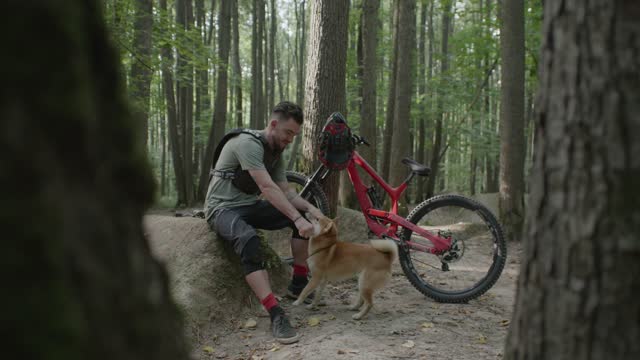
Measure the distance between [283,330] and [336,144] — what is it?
6.50 ft

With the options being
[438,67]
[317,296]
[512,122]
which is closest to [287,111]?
[317,296]

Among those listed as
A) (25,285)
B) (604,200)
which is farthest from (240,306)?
(25,285)

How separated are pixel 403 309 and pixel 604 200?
3365 mm

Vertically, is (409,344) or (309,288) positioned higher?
(309,288)

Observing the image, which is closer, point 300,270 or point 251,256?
point 251,256

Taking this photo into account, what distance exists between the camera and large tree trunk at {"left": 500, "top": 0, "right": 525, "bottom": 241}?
8.48 metres

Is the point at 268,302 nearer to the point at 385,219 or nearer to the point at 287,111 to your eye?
the point at 385,219

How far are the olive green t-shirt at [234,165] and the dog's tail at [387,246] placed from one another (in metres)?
1.26

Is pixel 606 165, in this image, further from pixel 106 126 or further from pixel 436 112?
pixel 436 112

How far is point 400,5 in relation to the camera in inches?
444

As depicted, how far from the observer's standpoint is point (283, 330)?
12.4ft

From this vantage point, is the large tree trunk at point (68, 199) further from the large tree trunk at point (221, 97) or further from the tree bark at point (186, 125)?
the tree bark at point (186, 125)

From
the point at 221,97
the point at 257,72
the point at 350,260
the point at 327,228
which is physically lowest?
the point at 350,260

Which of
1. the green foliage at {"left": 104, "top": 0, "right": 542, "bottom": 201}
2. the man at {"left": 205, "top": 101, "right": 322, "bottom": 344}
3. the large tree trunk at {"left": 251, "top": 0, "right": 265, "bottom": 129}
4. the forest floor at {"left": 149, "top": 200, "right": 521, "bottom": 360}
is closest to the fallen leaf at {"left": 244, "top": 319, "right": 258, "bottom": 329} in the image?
the forest floor at {"left": 149, "top": 200, "right": 521, "bottom": 360}
